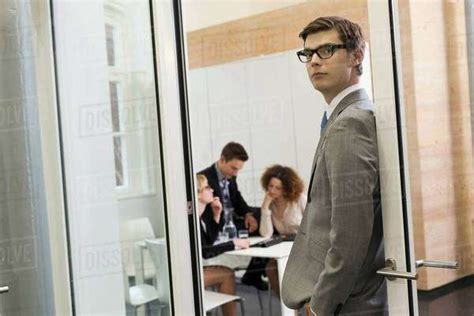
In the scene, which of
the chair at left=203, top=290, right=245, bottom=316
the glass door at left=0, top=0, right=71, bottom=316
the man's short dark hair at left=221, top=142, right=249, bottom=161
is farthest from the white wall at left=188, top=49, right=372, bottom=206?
the glass door at left=0, top=0, right=71, bottom=316

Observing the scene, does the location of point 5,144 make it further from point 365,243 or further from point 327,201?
point 365,243

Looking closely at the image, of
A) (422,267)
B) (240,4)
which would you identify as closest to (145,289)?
(422,267)

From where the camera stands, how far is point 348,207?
151cm

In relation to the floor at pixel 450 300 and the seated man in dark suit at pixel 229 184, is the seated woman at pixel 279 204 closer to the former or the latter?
the seated man in dark suit at pixel 229 184

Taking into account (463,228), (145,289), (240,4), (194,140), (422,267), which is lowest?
(145,289)

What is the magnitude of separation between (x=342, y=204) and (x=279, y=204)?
0.92 m

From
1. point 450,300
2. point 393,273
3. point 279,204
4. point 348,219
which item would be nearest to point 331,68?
point 348,219

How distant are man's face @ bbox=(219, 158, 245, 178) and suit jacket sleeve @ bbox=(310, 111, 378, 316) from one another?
1.40 metres

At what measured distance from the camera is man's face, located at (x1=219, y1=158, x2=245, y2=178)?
9.59ft

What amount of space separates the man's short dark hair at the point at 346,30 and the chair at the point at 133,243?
1.15m

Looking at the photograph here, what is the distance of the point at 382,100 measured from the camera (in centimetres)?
149

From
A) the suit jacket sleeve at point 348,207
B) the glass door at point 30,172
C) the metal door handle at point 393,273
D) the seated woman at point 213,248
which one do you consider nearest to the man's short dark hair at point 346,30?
the suit jacket sleeve at point 348,207

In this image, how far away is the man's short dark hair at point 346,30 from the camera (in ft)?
5.23

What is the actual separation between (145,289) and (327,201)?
1096mm
